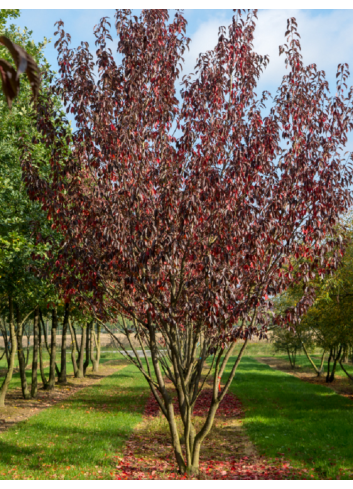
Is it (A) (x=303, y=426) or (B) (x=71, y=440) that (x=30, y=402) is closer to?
(B) (x=71, y=440)

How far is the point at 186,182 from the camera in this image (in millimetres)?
7074

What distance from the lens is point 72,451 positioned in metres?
10.4

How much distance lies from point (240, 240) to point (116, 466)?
234 inches

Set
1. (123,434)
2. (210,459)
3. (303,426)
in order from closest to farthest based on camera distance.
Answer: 1. (210,459)
2. (123,434)
3. (303,426)

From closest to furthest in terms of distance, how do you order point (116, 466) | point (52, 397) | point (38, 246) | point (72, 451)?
point (116, 466), point (72, 451), point (38, 246), point (52, 397)

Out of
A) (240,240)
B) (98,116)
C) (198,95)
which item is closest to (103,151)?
(98,116)

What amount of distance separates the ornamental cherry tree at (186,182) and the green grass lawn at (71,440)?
2.42m

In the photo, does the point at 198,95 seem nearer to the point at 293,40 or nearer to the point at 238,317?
the point at 293,40

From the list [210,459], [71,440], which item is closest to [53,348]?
[71,440]

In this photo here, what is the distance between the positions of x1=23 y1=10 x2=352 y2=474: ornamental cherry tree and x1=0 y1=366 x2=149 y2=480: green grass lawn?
7.94 ft

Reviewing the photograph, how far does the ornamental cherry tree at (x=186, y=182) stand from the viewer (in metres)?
6.89

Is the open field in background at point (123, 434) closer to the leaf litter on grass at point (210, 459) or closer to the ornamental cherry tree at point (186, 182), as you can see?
the leaf litter on grass at point (210, 459)

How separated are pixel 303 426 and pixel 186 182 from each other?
1054 centimetres

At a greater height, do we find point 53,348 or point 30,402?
point 53,348
